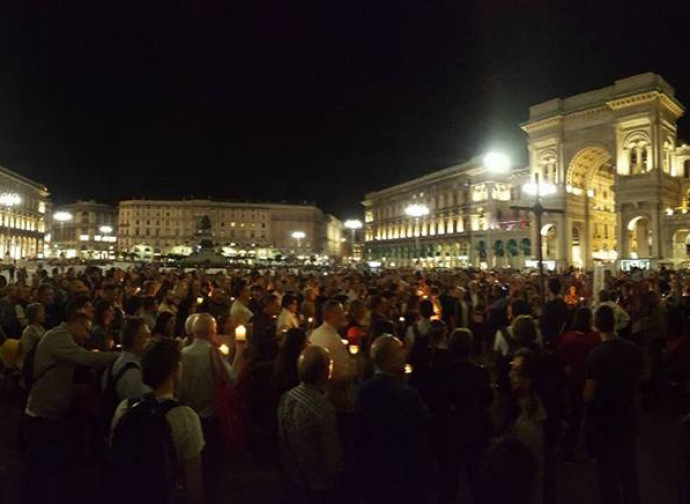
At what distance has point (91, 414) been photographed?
4996 mm

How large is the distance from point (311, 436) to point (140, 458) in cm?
109

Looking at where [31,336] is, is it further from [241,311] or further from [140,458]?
[140,458]

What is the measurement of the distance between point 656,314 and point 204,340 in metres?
8.43

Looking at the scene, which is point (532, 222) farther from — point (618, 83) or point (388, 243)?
point (388, 243)

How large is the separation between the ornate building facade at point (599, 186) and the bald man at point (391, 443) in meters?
38.0

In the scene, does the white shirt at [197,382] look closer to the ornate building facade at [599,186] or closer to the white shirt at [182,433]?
the white shirt at [182,433]

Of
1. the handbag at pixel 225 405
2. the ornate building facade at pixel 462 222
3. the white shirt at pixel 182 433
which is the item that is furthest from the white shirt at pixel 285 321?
the ornate building facade at pixel 462 222

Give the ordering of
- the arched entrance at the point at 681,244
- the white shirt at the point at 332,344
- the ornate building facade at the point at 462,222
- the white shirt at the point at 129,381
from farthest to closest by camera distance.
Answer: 1. the ornate building facade at the point at 462,222
2. the arched entrance at the point at 681,244
3. the white shirt at the point at 332,344
4. the white shirt at the point at 129,381

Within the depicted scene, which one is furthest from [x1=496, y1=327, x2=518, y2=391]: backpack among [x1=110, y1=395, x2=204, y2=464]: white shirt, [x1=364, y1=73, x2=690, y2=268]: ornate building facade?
[x1=364, y1=73, x2=690, y2=268]: ornate building facade

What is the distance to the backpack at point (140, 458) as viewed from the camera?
286 centimetres

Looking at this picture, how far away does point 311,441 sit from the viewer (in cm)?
348

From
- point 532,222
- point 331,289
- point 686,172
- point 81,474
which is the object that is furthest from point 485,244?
point 81,474

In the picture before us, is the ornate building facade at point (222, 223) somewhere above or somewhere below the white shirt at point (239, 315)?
above

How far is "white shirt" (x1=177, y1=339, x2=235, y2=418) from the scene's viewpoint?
4.93m
